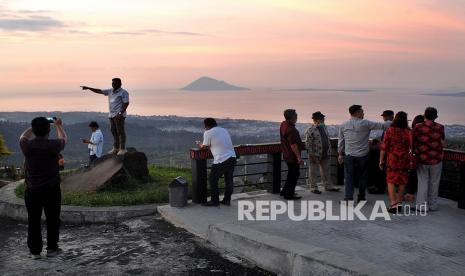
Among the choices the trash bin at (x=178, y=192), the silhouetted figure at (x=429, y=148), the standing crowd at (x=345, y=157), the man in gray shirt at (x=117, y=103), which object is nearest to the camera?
the standing crowd at (x=345, y=157)

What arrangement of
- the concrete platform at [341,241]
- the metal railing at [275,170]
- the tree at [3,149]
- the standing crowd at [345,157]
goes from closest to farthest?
the concrete platform at [341,241], the standing crowd at [345,157], the metal railing at [275,170], the tree at [3,149]

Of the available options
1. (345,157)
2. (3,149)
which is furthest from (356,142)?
(3,149)

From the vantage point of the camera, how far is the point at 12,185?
10875 mm

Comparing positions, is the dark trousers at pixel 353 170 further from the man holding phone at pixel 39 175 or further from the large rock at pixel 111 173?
the man holding phone at pixel 39 175

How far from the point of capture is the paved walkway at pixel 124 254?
19.3ft

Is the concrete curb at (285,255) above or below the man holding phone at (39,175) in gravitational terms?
below

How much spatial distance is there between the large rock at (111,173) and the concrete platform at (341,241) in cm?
216

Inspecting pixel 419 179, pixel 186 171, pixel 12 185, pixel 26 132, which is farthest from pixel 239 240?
pixel 186 171

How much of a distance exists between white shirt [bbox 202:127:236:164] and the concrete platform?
2.89 ft

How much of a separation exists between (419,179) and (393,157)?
57 centimetres

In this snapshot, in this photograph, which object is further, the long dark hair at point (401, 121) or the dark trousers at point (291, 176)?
the dark trousers at point (291, 176)

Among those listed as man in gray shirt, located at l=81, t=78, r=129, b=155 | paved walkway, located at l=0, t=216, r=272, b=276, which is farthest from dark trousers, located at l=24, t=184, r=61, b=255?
man in gray shirt, located at l=81, t=78, r=129, b=155

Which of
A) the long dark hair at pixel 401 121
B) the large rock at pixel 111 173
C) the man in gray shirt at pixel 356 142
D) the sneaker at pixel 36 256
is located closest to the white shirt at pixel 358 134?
the man in gray shirt at pixel 356 142

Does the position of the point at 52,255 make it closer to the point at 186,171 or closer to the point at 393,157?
the point at 393,157
